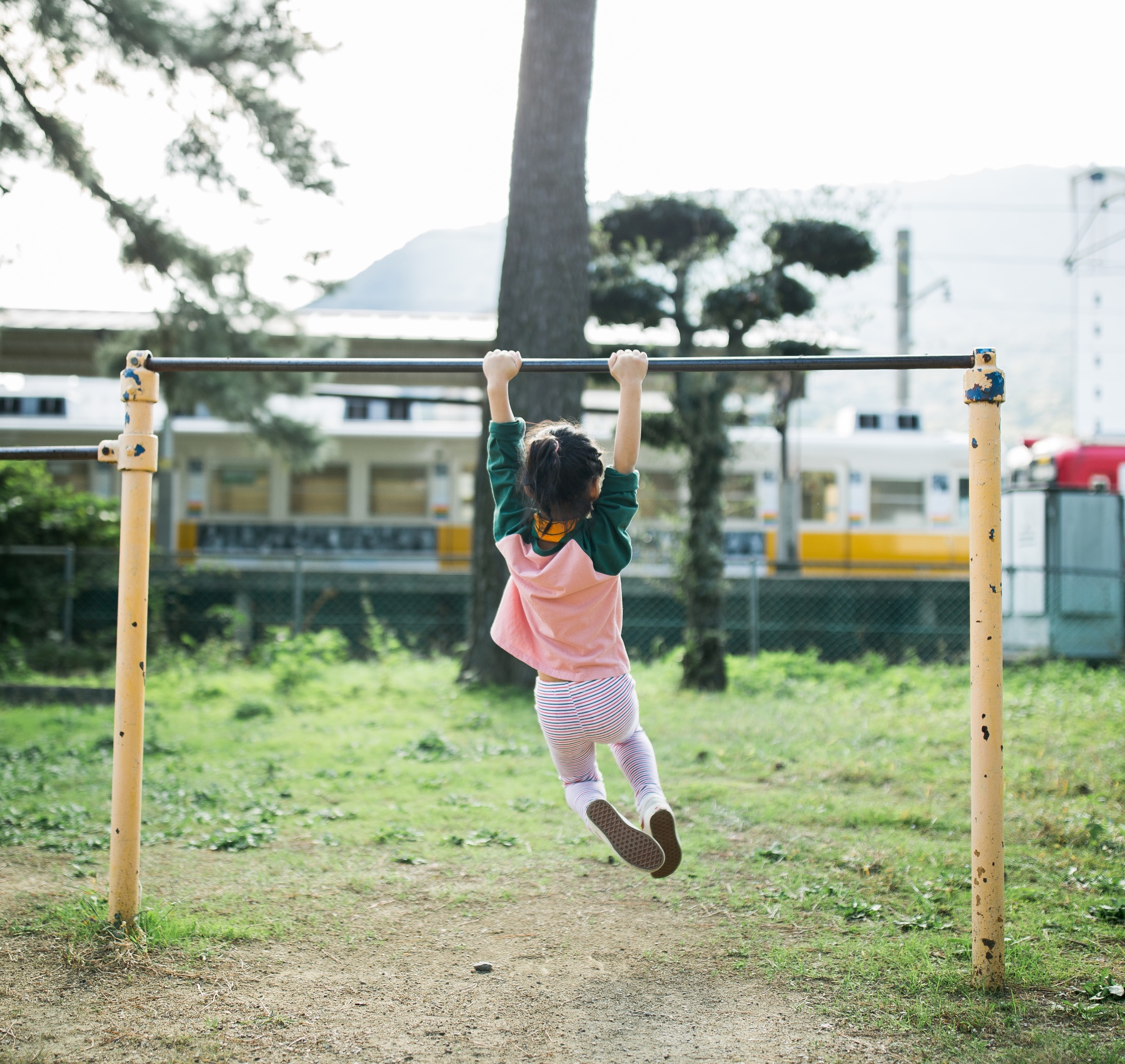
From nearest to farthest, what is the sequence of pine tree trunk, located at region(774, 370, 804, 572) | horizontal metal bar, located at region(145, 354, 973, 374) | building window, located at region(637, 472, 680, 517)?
horizontal metal bar, located at region(145, 354, 973, 374)
building window, located at region(637, 472, 680, 517)
pine tree trunk, located at region(774, 370, 804, 572)

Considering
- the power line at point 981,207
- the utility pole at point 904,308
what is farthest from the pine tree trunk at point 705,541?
the utility pole at point 904,308

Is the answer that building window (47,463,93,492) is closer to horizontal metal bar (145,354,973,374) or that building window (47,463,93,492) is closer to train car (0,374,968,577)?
train car (0,374,968,577)

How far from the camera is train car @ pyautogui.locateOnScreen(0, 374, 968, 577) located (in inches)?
612

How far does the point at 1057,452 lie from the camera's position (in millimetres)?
16578

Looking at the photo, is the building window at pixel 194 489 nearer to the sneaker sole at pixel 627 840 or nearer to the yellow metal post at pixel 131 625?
the yellow metal post at pixel 131 625

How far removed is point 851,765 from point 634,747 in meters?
3.16

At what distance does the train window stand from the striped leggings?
1385 cm

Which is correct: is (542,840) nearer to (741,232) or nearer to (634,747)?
(634,747)

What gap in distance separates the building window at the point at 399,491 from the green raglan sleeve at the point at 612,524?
13.2m

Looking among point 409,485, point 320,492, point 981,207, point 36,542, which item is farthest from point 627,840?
point 981,207

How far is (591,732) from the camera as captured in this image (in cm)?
280

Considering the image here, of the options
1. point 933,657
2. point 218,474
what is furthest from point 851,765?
point 218,474

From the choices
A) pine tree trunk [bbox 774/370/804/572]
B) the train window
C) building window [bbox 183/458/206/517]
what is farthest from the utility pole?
building window [bbox 183/458/206/517]

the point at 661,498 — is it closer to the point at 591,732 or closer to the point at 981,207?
the point at 591,732
